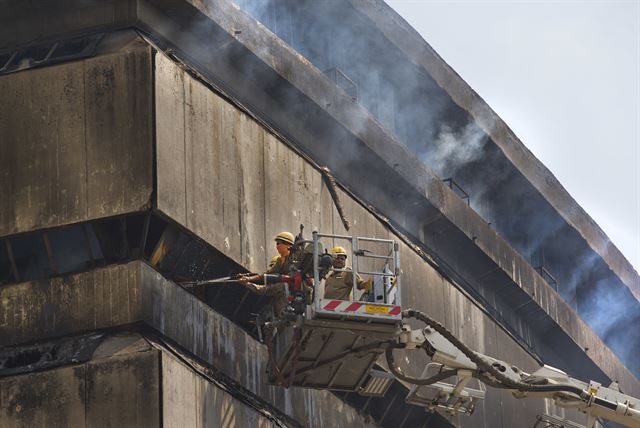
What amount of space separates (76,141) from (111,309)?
2733mm

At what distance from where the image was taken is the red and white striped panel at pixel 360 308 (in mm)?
26688

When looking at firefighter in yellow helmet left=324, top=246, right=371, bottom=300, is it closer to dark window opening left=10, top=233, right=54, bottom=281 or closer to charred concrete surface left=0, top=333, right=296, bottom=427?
charred concrete surface left=0, top=333, right=296, bottom=427

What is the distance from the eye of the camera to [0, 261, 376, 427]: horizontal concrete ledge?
1093 inches

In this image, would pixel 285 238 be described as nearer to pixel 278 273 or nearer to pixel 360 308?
pixel 278 273

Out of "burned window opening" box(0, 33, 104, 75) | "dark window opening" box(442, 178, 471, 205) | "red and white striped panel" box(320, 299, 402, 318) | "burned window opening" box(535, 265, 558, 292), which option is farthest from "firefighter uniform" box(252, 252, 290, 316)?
"burned window opening" box(535, 265, 558, 292)

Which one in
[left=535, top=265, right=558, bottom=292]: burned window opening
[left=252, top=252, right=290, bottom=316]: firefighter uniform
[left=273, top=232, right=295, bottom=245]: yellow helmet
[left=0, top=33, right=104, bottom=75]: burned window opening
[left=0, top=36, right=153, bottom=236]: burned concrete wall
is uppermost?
[left=535, top=265, right=558, bottom=292]: burned window opening

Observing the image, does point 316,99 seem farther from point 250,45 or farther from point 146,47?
point 146,47

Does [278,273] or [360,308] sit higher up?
[278,273]

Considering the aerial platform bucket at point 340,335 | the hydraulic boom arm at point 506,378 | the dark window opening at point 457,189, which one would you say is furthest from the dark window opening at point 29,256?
the dark window opening at point 457,189

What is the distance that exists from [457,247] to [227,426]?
13.2 m

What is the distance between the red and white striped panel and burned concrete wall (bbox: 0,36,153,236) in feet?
10.9

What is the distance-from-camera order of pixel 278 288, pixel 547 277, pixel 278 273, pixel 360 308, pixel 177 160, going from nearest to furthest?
pixel 360 308 → pixel 278 288 → pixel 278 273 → pixel 177 160 → pixel 547 277

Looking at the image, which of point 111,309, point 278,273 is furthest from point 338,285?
point 111,309

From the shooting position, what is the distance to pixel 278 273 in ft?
93.9
